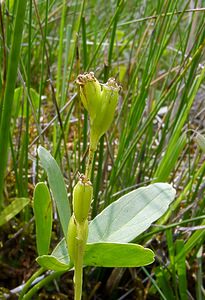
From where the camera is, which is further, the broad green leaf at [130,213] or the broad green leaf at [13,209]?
the broad green leaf at [13,209]

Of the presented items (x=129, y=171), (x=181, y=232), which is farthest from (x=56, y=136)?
(x=181, y=232)

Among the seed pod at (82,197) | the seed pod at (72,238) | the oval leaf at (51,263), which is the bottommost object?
the oval leaf at (51,263)

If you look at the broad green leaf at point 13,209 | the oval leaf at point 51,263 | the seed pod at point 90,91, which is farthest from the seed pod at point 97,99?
the broad green leaf at point 13,209

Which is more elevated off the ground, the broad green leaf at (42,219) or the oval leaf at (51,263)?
the broad green leaf at (42,219)

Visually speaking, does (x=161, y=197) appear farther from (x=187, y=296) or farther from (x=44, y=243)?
(x=187, y=296)

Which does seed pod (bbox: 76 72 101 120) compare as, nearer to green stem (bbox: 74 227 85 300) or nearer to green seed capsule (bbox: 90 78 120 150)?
green seed capsule (bbox: 90 78 120 150)

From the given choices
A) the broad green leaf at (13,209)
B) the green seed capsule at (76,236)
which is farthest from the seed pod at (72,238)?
the broad green leaf at (13,209)

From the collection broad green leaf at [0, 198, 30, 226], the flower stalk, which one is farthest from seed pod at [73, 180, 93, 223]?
broad green leaf at [0, 198, 30, 226]

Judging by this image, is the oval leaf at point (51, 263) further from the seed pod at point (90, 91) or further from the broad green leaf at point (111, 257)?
the seed pod at point (90, 91)
